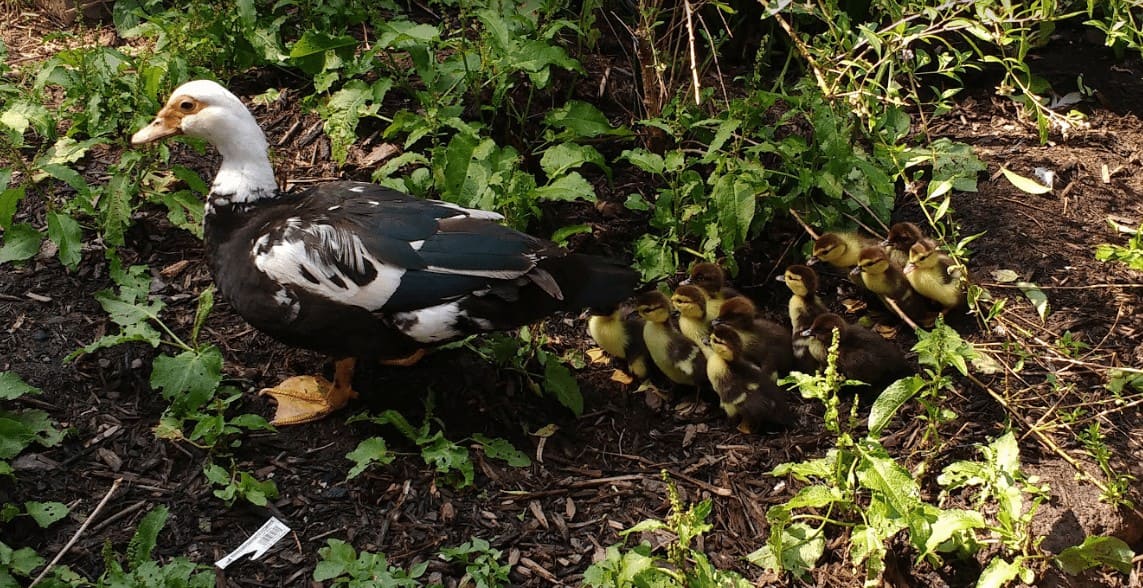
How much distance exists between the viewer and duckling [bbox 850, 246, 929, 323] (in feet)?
13.3

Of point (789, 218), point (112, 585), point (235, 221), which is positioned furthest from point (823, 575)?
point (235, 221)

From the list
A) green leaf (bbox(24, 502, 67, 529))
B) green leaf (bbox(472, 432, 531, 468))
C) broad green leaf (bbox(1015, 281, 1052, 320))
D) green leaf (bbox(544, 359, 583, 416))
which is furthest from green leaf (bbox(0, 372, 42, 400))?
broad green leaf (bbox(1015, 281, 1052, 320))

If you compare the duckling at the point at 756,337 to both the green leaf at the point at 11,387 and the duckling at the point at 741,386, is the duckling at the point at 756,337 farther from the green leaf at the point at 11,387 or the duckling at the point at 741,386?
the green leaf at the point at 11,387

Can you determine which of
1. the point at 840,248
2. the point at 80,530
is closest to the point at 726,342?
the point at 840,248

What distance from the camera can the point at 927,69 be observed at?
18.1 feet

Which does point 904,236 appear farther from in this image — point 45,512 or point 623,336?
point 45,512

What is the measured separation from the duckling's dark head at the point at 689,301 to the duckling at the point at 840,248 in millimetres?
577

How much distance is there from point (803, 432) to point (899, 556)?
672mm

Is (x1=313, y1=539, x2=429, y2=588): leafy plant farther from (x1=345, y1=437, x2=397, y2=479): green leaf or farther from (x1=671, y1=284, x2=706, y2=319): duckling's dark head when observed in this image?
(x1=671, y1=284, x2=706, y2=319): duckling's dark head

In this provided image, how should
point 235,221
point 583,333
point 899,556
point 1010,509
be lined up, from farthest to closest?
1. point 583,333
2. point 235,221
3. point 899,556
4. point 1010,509

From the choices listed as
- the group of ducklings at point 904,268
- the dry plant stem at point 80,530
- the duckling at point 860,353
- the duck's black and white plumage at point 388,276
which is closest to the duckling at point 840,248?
the group of ducklings at point 904,268

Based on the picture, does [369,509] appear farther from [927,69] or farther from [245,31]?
[927,69]

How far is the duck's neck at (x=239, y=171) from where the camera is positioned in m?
3.80

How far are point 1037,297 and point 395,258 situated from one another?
2.56 metres
